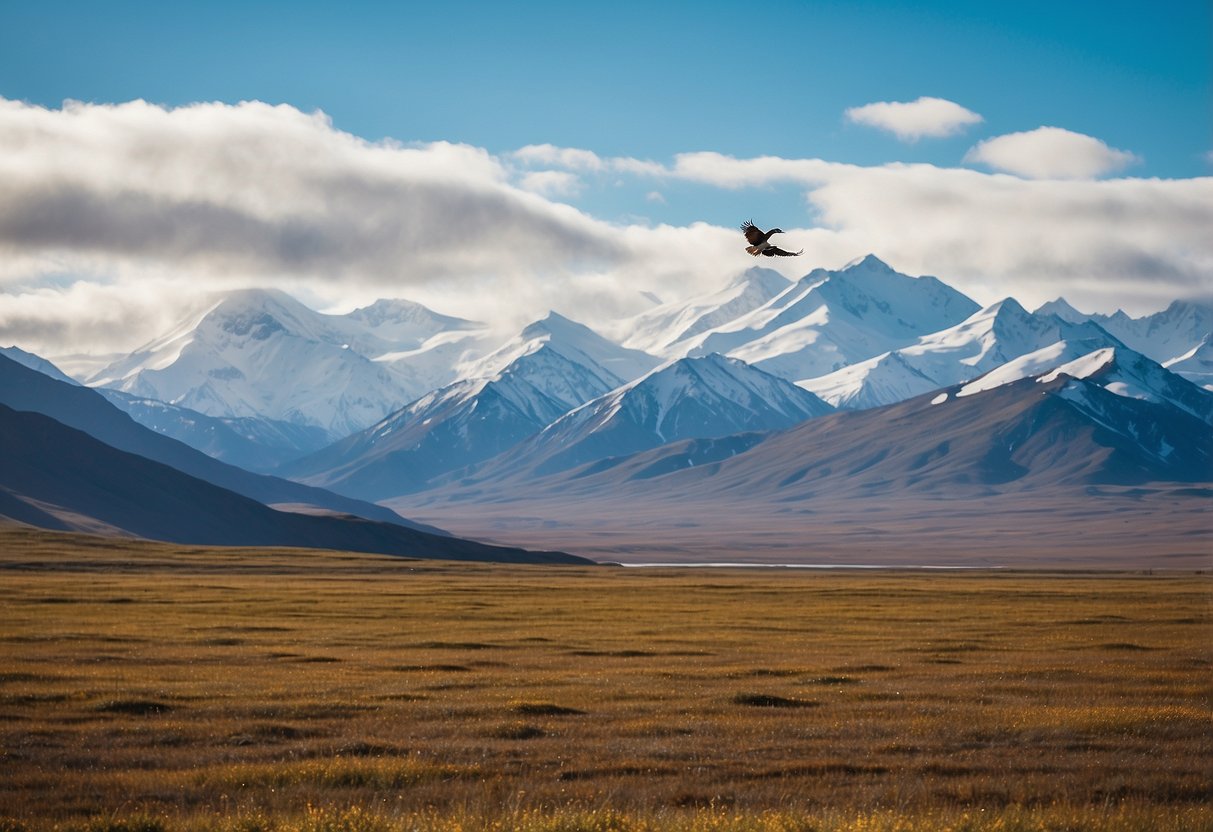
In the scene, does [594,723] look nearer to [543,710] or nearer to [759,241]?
[543,710]

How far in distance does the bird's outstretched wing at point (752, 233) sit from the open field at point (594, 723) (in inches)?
406

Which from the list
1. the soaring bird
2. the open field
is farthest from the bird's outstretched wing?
the open field

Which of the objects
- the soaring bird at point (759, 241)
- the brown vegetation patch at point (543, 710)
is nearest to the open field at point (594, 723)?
the brown vegetation patch at point (543, 710)

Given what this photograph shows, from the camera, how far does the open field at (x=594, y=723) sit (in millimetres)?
21969

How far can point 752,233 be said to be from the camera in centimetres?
2617

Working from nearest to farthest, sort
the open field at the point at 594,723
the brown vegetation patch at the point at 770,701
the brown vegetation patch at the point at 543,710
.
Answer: the open field at the point at 594,723, the brown vegetation patch at the point at 543,710, the brown vegetation patch at the point at 770,701

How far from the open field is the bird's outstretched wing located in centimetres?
1031

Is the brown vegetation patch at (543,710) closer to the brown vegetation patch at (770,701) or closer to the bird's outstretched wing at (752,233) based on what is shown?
the brown vegetation patch at (770,701)

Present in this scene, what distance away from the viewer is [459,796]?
23.0 meters

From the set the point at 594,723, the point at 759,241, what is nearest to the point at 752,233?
the point at 759,241

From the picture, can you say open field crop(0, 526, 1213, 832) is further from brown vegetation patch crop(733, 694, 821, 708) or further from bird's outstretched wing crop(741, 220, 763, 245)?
bird's outstretched wing crop(741, 220, 763, 245)

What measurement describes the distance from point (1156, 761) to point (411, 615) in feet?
165

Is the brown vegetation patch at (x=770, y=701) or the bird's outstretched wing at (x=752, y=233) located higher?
the bird's outstretched wing at (x=752, y=233)

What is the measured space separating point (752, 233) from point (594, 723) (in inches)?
500
